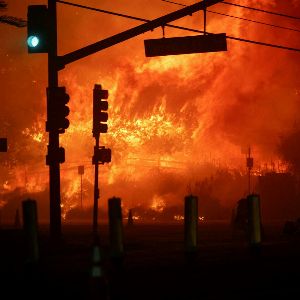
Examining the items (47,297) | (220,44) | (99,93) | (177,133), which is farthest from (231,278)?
(177,133)

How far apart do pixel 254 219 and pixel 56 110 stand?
7.35 m

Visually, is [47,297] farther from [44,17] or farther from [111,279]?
[44,17]

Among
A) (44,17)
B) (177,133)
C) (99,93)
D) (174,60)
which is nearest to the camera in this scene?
(44,17)

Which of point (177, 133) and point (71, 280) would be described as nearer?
point (71, 280)

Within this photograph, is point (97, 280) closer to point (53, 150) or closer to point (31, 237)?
point (31, 237)

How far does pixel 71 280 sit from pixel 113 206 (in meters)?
2.29

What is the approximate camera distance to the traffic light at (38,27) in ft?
68.9

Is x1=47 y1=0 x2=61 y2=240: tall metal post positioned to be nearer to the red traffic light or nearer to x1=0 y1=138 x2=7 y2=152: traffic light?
x1=0 y1=138 x2=7 y2=152: traffic light

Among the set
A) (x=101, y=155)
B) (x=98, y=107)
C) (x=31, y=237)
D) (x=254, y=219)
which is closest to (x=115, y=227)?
(x=31, y=237)

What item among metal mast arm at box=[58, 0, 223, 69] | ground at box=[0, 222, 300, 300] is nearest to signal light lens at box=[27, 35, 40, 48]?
metal mast arm at box=[58, 0, 223, 69]

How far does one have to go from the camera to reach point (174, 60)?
6756cm

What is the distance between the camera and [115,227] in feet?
46.4

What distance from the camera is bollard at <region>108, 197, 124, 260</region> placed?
1395 cm

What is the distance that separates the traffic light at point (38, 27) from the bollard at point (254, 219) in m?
7.61
